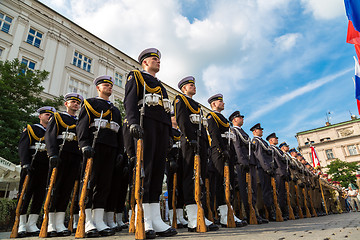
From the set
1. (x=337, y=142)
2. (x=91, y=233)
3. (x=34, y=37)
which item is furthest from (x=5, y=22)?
(x=337, y=142)

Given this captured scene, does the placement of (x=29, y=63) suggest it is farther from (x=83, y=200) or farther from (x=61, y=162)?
(x=83, y=200)

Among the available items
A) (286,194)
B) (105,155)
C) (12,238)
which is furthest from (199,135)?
(286,194)

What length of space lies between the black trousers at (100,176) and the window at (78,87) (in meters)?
16.6

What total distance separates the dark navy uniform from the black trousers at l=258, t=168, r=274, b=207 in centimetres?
411

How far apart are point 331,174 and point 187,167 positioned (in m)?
42.9

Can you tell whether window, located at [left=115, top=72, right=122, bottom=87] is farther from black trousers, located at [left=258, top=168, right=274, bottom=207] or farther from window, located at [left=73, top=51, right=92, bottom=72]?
black trousers, located at [left=258, top=168, right=274, bottom=207]

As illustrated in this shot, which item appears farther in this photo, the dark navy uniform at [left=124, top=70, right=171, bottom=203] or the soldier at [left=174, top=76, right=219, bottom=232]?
Answer: the soldier at [left=174, top=76, right=219, bottom=232]

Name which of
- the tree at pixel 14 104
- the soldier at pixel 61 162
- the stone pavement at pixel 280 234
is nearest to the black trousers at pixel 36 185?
the soldier at pixel 61 162

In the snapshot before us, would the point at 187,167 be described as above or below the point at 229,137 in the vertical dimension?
below

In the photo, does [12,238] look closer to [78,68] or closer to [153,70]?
[153,70]

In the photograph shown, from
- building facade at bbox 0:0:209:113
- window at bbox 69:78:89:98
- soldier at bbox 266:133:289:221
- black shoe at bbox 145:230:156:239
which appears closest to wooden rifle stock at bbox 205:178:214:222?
black shoe at bbox 145:230:156:239

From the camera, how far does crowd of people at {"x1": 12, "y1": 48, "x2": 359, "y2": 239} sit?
2865 mm

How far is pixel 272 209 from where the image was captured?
6238 millimetres

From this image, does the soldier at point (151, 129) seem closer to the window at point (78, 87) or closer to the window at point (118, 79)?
the window at point (78, 87)
